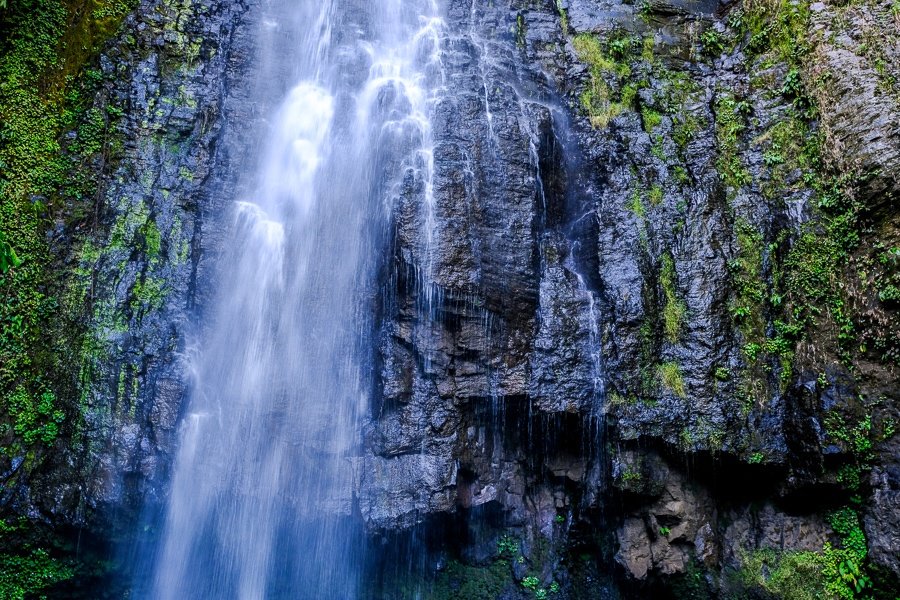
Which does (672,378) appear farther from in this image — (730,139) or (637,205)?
(730,139)

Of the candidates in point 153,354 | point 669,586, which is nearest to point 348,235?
point 153,354

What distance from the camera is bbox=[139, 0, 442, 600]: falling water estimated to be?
27.6ft

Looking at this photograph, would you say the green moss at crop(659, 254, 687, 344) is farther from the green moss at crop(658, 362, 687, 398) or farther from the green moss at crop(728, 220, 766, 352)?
the green moss at crop(728, 220, 766, 352)

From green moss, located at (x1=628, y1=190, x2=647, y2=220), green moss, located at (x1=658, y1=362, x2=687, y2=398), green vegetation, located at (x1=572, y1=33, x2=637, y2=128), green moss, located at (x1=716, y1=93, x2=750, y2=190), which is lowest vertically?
green moss, located at (x1=658, y1=362, x2=687, y2=398)

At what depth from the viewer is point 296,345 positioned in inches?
363

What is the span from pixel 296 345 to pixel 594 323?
5.27 m

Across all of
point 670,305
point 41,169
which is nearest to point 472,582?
point 670,305

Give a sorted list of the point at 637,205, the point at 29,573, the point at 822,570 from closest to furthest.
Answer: the point at 822,570 < the point at 29,573 < the point at 637,205

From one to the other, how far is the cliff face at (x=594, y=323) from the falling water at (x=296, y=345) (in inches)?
18.3

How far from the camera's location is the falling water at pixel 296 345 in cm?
841

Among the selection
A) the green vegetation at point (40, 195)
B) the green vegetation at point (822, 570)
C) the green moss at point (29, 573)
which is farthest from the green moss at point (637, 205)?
the green moss at point (29, 573)

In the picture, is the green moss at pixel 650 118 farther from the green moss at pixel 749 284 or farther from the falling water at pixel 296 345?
the falling water at pixel 296 345

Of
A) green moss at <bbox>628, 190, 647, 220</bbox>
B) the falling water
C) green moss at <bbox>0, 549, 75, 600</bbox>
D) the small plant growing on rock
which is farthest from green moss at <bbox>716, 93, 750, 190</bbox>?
green moss at <bbox>0, 549, 75, 600</bbox>

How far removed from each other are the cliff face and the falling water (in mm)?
464
